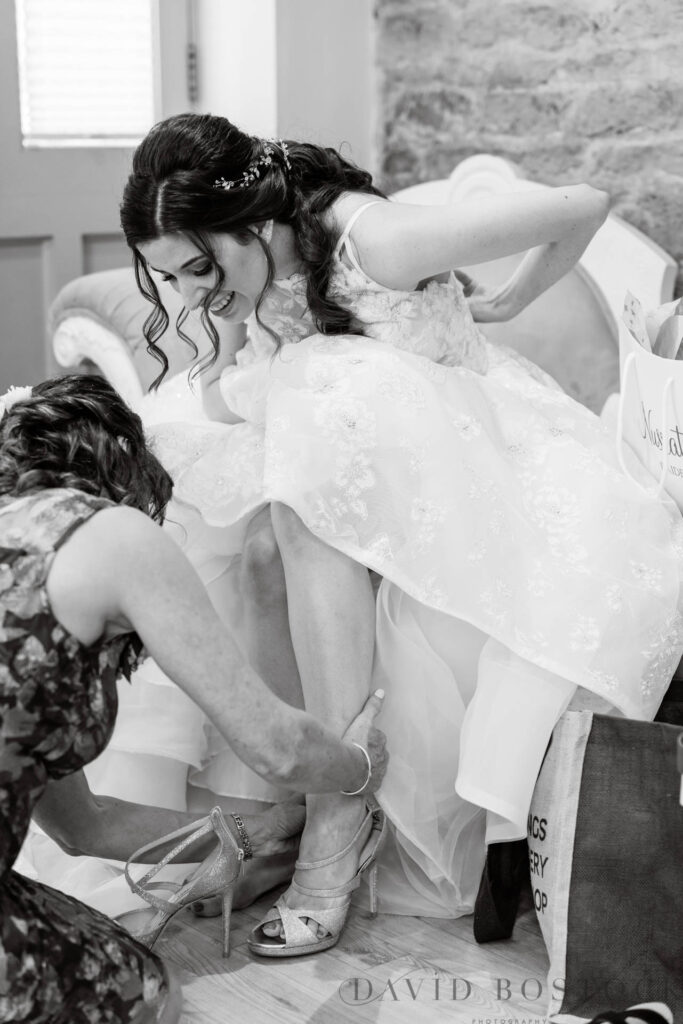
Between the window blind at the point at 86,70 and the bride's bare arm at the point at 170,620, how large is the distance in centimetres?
237

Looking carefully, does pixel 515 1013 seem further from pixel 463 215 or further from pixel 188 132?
pixel 188 132

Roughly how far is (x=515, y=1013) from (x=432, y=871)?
254 millimetres

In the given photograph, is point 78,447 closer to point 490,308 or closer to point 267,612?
point 267,612

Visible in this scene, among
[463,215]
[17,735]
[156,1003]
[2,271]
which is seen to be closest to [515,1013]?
[156,1003]

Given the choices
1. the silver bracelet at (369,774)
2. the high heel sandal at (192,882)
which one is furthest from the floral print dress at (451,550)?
the high heel sandal at (192,882)

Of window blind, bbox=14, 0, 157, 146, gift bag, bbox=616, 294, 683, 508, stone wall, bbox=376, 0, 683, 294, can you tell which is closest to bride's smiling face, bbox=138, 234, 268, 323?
gift bag, bbox=616, 294, 683, 508

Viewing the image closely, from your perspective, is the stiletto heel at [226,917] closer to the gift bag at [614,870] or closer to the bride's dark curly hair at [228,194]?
the gift bag at [614,870]

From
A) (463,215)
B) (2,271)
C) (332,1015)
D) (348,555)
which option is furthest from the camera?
(2,271)

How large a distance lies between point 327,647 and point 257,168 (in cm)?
71

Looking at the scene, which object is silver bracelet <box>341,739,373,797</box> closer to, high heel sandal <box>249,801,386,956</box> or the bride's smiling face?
high heel sandal <box>249,801,386,956</box>

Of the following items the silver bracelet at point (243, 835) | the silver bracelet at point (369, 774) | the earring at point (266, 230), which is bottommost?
the silver bracelet at point (243, 835)

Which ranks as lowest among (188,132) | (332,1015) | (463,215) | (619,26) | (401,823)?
(332,1015)

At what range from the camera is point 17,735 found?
1195 millimetres

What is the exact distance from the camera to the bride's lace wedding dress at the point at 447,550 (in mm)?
1620
